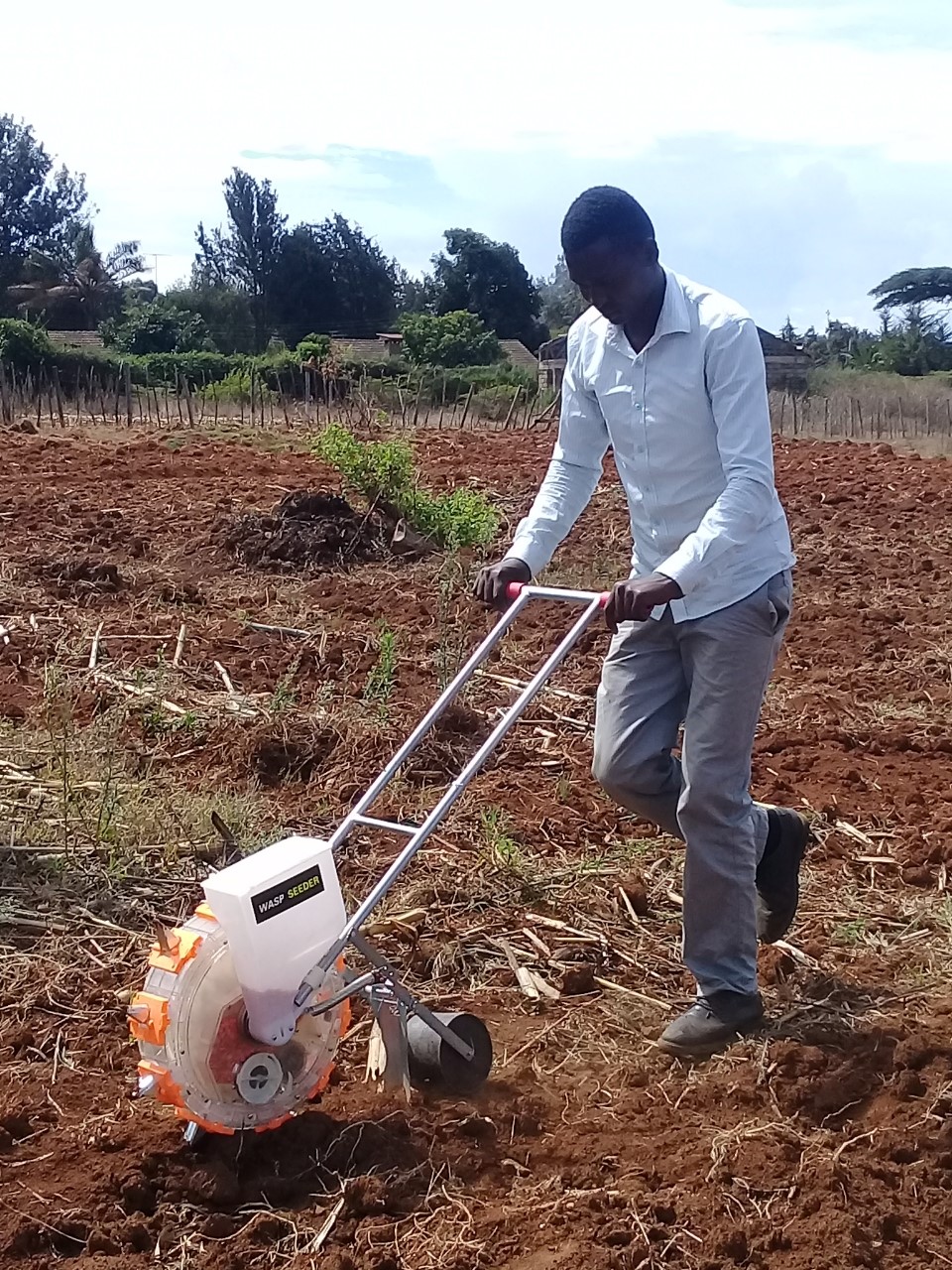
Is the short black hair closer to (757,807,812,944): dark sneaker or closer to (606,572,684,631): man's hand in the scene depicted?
(606,572,684,631): man's hand

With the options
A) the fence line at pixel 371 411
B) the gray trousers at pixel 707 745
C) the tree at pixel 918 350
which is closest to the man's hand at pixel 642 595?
the gray trousers at pixel 707 745

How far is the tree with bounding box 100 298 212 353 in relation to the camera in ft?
171

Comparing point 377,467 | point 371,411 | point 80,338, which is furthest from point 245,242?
point 377,467

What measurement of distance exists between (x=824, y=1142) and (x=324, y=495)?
914 centimetres

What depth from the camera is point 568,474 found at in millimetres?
4082

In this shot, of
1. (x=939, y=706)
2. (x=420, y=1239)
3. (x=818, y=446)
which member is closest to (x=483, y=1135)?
(x=420, y=1239)

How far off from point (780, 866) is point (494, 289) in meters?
62.6

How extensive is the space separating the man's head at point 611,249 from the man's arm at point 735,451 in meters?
0.24

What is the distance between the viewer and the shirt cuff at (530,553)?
3967 mm

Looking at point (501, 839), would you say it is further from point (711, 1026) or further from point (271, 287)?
point (271, 287)

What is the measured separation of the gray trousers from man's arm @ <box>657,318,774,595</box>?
288 mm

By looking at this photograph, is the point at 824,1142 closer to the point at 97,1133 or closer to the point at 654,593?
the point at 654,593

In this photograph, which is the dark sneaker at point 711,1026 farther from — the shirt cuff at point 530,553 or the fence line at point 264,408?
Result: the fence line at point 264,408

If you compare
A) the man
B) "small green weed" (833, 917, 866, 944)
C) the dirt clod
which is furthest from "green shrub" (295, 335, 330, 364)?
the man
